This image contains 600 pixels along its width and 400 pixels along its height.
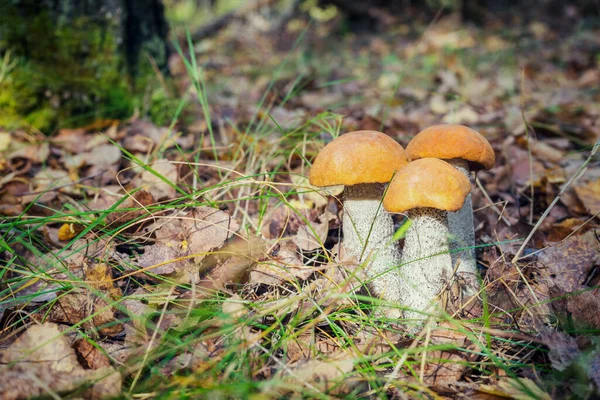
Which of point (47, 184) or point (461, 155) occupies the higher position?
point (461, 155)

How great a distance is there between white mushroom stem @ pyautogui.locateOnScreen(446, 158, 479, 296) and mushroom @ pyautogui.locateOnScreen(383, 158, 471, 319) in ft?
0.57

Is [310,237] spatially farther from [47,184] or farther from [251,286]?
[47,184]

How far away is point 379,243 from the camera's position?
6.92 feet

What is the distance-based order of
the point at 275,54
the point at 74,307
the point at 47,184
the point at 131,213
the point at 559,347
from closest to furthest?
the point at 559,347 → the point at 74,307 → the point at 131,213 → the point at 47,184 → the point at 275,54

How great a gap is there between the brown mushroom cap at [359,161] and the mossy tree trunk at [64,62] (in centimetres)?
260

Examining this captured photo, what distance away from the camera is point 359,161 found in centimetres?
183

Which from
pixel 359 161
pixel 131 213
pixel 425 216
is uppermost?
pixel 359 161

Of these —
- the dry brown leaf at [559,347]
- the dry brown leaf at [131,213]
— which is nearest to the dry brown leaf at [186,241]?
the dry brown leaf at [131,213]

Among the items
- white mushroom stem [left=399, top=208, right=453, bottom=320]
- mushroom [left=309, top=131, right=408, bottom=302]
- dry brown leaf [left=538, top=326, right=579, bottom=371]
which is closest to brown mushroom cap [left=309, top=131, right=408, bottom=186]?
mushroom [left=309, top=131, right=408, bottom=302]

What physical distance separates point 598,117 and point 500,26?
6033mm

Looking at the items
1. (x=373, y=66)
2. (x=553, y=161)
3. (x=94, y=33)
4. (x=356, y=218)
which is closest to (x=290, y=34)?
(x=373, y=66)

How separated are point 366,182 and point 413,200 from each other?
0.25m

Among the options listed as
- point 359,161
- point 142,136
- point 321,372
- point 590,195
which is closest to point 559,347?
point 321,372

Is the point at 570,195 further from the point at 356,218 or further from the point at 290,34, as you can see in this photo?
the point at 290,34
